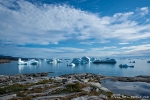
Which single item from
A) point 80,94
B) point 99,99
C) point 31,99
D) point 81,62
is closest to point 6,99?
point 31,99

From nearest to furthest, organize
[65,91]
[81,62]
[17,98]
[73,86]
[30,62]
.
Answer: [17,98] < [65,91] < [73,86] < [81,62] < [30,62]

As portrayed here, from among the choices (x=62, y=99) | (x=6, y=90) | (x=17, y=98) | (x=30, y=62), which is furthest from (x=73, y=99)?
(x=30, y=62)

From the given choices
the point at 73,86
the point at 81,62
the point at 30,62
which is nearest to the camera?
the point at 73,86

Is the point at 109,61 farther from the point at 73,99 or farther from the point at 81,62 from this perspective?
the point at 73,99

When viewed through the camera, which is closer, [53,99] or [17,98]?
[53,99]

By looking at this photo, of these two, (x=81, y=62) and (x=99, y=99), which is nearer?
(x=99, y=99)

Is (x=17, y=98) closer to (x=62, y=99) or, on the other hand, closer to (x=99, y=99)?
(x=62, y=99)

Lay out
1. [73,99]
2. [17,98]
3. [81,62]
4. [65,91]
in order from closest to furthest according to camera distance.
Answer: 1. [73,99]
2. [17,98]
3. [65,91]
4. [81,62]

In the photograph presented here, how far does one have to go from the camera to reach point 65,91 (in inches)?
577

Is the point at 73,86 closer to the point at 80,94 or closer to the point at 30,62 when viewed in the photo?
the point at 80,94

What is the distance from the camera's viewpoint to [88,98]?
40.8 ft

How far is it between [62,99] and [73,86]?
390 centimetres

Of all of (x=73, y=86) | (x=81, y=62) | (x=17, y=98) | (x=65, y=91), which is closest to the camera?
(x=17, y=98)

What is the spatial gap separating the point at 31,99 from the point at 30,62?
129 metres
